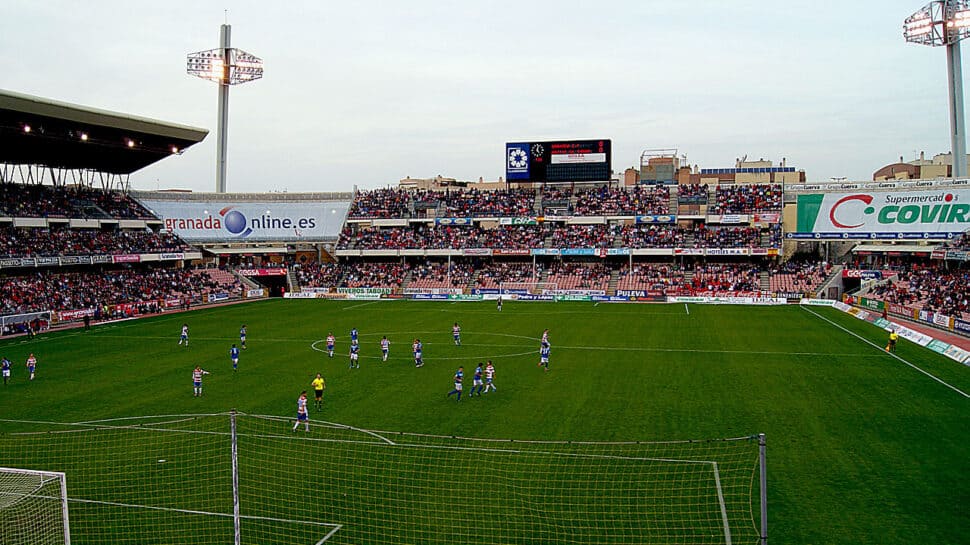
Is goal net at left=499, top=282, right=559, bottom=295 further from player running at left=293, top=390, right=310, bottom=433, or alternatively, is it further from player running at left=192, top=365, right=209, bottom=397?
player running at left=293, top=390, right=310, bottom=433

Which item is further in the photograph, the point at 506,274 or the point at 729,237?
the point at 506,274

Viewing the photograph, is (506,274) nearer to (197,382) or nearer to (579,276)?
(579,276)

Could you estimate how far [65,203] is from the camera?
55812 mm

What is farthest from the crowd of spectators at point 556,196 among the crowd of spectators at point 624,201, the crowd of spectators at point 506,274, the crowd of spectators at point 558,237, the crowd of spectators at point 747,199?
the crowd of spectators at point 747,199

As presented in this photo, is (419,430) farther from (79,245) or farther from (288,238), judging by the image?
(288,238)

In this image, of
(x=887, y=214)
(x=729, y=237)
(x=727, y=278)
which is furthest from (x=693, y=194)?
(x=887, y=214)

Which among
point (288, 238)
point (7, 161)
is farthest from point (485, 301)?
point (7, 161)

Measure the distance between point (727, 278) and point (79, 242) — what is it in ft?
173

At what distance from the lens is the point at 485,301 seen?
193 feet

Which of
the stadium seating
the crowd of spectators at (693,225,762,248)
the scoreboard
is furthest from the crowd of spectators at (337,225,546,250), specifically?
the crowd of spectators at (693,225,762,248)

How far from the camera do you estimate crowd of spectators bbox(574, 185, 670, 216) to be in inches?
2638

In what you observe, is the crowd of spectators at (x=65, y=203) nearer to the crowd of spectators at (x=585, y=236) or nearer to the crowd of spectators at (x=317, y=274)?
the crowd of spectators at (x=317, y=274)

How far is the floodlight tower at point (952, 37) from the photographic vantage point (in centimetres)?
5725

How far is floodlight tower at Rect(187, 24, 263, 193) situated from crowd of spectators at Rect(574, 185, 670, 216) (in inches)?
1427
